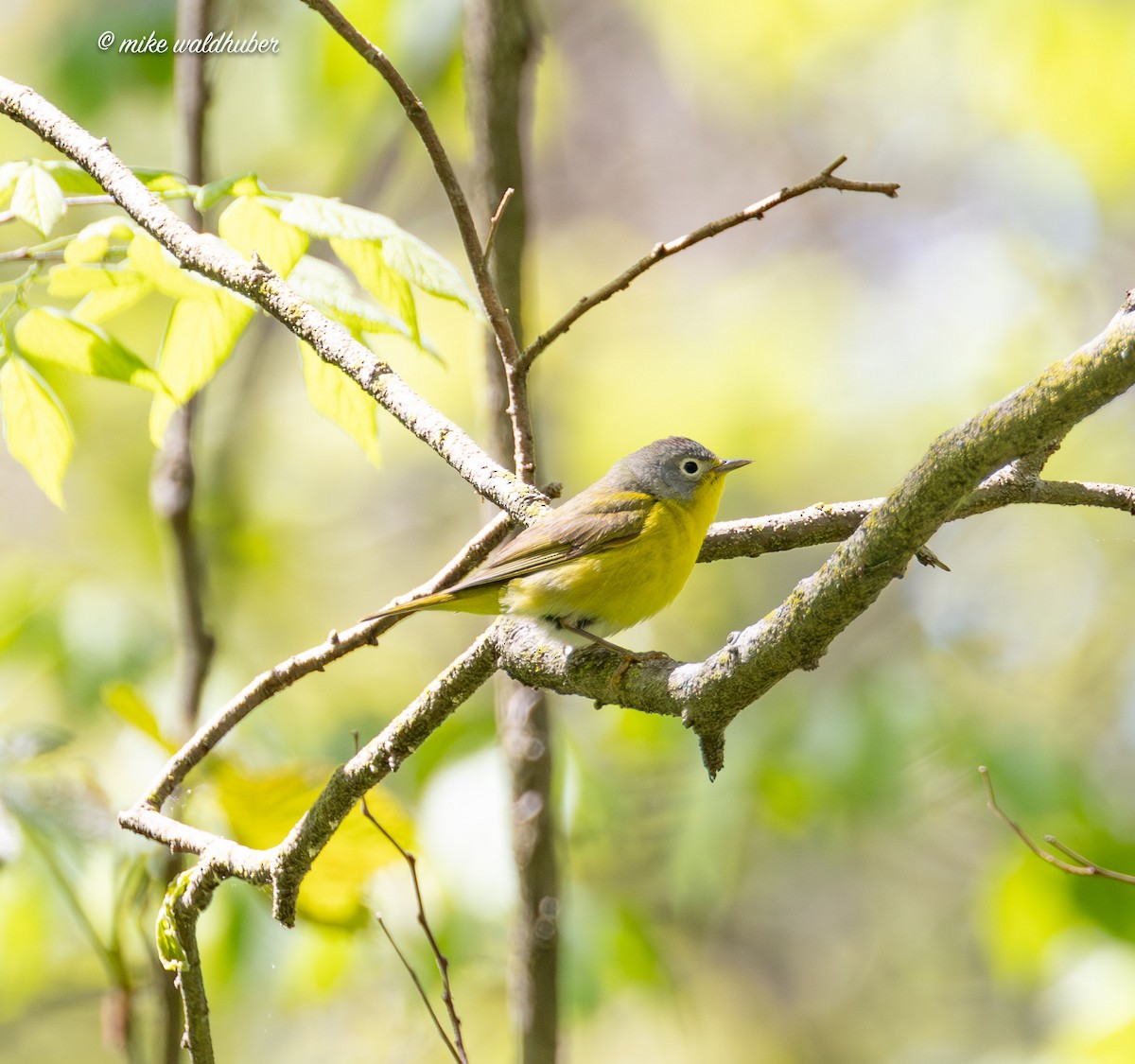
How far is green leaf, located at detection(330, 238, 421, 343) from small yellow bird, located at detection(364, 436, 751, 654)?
880 mm

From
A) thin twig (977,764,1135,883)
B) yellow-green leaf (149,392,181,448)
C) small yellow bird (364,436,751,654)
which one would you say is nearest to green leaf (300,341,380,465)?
yellow-green leaf (149,392,181,448)

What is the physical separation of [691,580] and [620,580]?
7.34 metres

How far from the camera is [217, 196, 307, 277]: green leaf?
2.70 meters

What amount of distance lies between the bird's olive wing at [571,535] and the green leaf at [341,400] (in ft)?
2.04

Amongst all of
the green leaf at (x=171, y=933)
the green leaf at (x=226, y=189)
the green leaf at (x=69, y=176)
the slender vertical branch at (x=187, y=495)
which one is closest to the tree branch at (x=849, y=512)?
the green leaf at (x=226, y=189)

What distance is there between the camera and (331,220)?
8.25 feet

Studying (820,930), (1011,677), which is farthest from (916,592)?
(820,930)

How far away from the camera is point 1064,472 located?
9.23m

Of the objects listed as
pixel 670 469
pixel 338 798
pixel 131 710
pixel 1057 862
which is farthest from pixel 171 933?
pixel 670 469

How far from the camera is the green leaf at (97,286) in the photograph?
9.02ft

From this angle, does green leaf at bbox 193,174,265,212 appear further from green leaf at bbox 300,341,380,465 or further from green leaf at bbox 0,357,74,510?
green leaf at bbox 0,357,74,510

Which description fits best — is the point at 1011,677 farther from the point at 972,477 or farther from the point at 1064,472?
the point at 972,477

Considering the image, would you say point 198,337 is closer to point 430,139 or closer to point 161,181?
point 161,181

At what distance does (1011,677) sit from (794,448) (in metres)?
2.86
